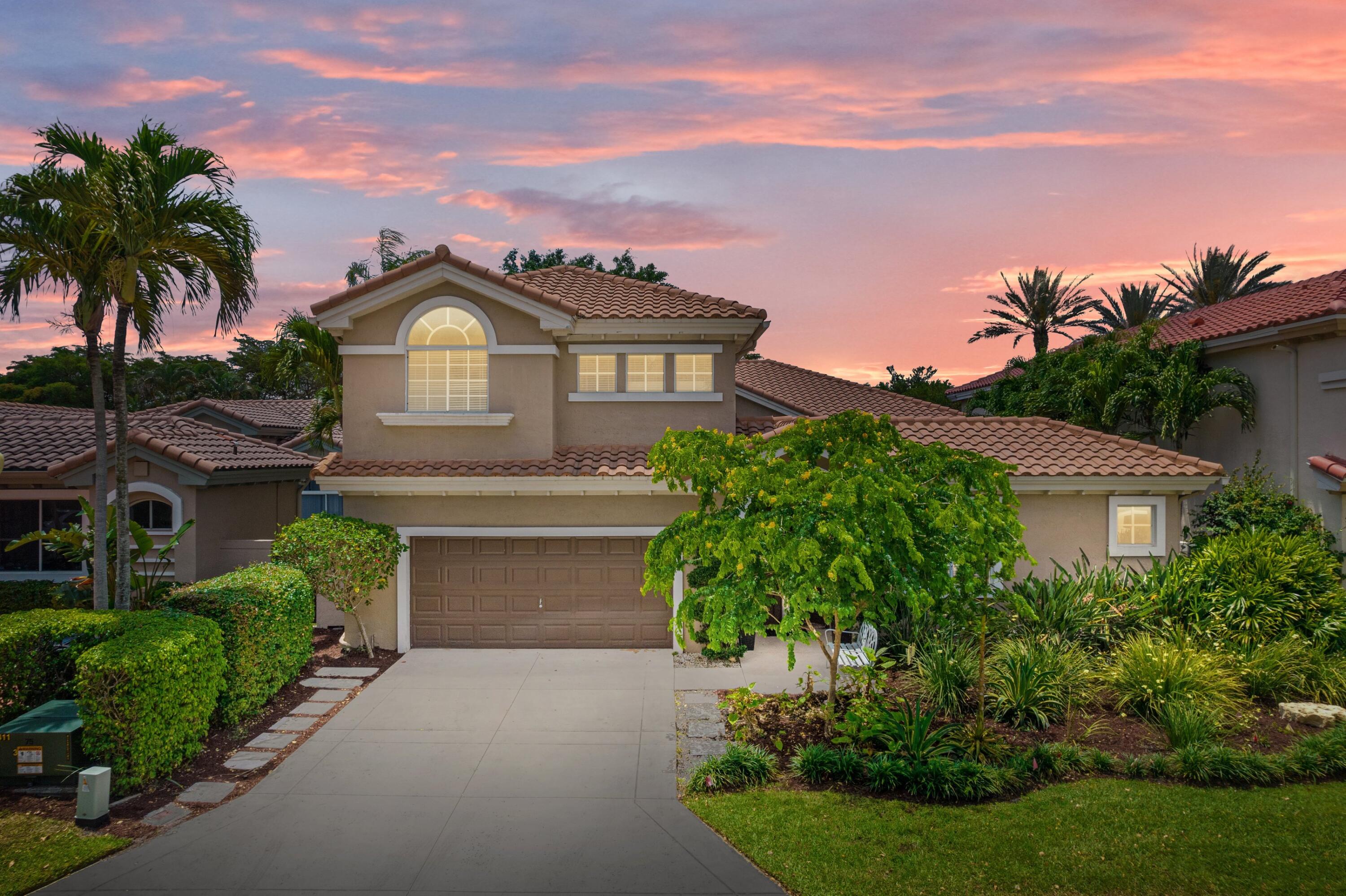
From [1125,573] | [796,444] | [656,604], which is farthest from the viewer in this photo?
[656,604]

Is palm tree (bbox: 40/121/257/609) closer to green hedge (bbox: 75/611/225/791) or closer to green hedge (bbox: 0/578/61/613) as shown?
green hedge (bbox: 75/611/225/791)

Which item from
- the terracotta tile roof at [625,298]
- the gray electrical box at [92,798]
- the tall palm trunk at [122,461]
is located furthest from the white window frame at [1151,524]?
the tall palm trunk at [122,461]

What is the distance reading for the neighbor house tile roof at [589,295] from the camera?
13.2m

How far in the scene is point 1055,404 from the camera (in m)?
18.7

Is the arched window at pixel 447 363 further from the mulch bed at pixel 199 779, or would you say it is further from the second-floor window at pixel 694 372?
the mulch bed at pixel 199 779

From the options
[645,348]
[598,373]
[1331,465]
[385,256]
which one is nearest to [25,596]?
[598,373]

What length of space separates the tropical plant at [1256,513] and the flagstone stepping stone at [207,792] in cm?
1536

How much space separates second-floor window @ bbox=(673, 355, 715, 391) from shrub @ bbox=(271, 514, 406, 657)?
6323mm

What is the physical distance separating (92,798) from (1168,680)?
40.8 ft

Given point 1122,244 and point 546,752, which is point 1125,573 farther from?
point 546,752

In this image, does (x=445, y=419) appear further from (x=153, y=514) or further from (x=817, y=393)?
(x=817, y=393)

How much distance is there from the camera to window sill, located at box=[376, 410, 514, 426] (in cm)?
1343

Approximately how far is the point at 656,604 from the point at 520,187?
37.9 ft

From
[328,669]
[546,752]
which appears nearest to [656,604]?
[546,752]
